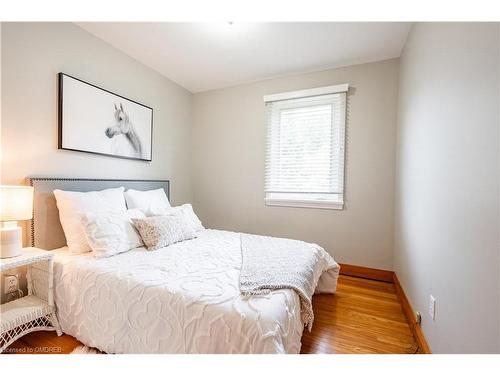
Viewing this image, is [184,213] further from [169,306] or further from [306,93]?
[306,93]

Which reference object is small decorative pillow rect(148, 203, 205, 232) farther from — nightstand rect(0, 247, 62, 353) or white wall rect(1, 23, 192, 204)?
nightstand rect(0, 247, 62, 353)

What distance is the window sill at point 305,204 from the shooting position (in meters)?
2.78

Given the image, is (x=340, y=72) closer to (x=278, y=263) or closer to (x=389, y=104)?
(x=389, y=104)

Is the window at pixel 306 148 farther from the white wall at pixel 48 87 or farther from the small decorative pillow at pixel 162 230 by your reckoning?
the white wall at pixel 48 87

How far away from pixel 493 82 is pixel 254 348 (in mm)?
1409

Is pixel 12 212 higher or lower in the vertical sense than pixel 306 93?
lower

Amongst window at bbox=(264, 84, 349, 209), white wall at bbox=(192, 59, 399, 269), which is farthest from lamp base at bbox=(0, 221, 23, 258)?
window at bbox=(264, 84, 349, 209)

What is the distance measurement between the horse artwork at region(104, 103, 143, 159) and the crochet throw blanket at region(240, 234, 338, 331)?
1.58 metres

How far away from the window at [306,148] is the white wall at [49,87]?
1.56 metres

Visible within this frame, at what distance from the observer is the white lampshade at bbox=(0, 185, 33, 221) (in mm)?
1433

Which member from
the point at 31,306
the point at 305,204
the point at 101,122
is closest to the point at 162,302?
the point at 31,306

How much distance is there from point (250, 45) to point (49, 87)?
5.92 feet

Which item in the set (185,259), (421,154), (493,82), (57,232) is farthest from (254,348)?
(57,232)

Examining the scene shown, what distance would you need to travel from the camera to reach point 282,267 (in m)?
1.55
